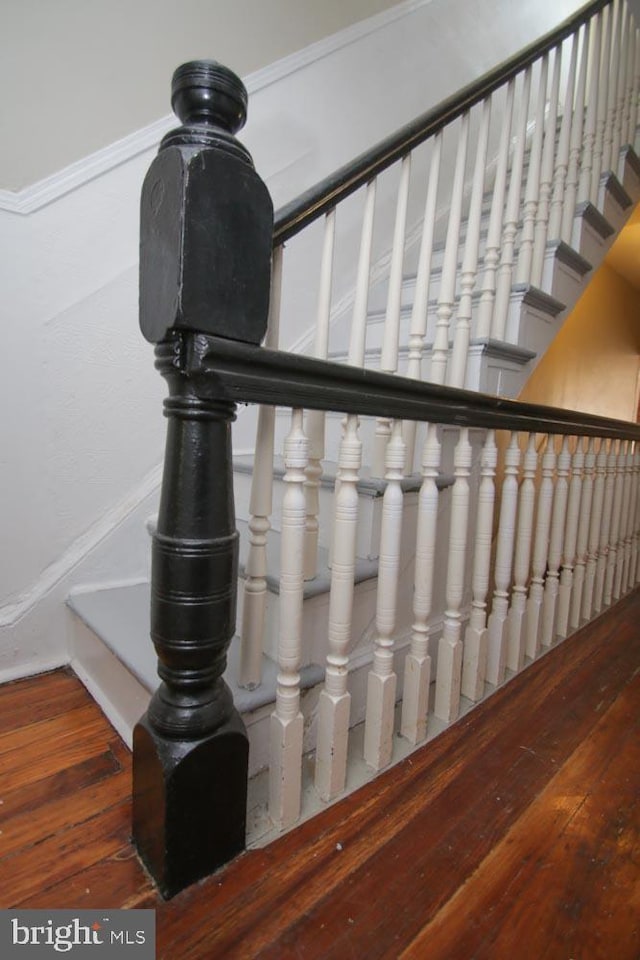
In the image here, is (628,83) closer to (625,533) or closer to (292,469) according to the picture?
(625,533)

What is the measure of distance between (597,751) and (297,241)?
1793 millimetres

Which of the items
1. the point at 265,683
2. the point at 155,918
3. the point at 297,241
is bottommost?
the point at 155,918

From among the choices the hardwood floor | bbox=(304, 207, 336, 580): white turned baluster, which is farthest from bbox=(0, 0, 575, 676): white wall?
bbox=(304, 207, 336, 580): white turned baluster

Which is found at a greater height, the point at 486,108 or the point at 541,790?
the point at 486,108

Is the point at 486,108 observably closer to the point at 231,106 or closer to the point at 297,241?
the point at 297,241

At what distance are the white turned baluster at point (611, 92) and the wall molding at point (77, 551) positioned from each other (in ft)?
6.69

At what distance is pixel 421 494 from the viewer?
96cm

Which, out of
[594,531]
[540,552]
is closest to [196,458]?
[540,552]

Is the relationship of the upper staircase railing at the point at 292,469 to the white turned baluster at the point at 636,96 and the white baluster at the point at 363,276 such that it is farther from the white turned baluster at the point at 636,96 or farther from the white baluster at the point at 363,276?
the white turned baluster at the point at 636,96

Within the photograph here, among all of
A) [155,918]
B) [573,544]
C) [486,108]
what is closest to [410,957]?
[155,918]

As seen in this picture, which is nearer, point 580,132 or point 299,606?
point 299,606

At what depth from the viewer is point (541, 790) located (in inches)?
33.6

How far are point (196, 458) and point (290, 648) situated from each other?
351mm

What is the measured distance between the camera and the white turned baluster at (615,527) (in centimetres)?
179
